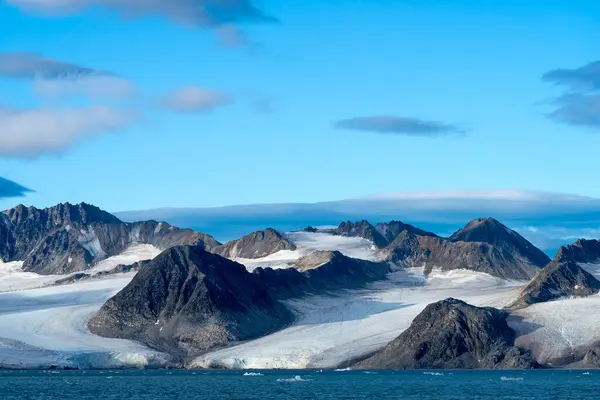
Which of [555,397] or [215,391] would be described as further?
[215,391]

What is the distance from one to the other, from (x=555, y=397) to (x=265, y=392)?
44395 mm

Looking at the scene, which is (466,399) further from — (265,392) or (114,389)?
(114,389)

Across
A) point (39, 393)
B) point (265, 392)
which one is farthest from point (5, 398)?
point (265, 392)

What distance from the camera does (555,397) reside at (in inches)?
6978

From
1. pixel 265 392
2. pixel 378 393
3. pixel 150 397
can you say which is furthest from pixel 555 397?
pixel 150 397

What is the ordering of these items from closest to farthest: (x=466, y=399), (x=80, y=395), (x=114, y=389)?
(x=466, y=399) → (x=80, y=395) → (x=114, y=389)

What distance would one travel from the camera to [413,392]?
189 meters

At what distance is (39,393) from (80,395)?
7.26 m

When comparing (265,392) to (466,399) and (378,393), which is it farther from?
(466,399)

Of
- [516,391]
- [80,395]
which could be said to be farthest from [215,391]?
[516,391]

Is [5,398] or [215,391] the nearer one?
[5,398]

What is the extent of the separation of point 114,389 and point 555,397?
70.7 m

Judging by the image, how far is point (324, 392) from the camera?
623 ft

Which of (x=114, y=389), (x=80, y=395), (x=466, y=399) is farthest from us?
(x=114, y=389)
